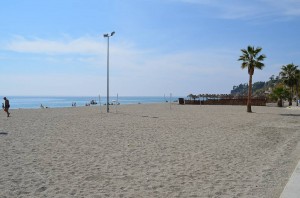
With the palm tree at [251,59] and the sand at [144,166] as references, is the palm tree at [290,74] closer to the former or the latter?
the palm tree at [251,59]

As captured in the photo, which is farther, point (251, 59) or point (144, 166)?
point (251, 59)

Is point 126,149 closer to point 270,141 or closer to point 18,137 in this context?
point 18,137

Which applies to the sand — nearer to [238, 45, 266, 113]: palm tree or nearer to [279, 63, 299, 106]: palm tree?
[238, 45, 266, 113]: palm tree

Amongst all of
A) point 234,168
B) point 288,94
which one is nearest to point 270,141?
point 234,168

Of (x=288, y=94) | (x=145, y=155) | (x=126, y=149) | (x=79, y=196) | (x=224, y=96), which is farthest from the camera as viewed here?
(x=224, y=96)

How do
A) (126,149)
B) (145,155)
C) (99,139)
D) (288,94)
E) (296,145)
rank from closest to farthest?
1. (145,155)
2. (126,149)
3. (296,145)
4. (99,139)
5. (288,94)

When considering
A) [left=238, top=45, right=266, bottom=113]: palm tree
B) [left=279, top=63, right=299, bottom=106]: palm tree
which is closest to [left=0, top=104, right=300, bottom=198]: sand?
[left=238, top=45, right=266, bottom=113]: palm tree

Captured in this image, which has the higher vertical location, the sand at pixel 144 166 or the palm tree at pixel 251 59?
the palm tree at pixel 251 59

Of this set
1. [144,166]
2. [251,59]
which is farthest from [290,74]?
[144,166]

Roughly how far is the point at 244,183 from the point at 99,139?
7743 mm

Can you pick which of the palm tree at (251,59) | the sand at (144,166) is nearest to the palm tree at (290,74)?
the palm tree at (251,59)

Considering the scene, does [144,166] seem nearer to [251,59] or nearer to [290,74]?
[251,59]

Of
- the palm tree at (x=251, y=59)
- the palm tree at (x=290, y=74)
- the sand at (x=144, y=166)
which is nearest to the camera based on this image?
the sand at (x=144, y=166)

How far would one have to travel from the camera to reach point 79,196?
605cm
